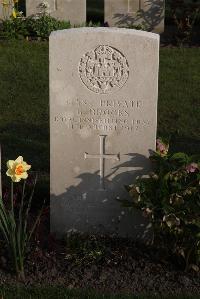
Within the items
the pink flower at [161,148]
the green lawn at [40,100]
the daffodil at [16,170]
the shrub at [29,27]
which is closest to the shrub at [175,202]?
the pink flower at [161,148]

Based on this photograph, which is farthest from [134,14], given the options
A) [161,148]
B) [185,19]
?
[161,148]

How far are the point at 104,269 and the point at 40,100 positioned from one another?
448cm

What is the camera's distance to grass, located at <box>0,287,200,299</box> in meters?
5.25

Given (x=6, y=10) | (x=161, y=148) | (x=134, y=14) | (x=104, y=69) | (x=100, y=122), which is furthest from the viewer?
(x=134, y=14)

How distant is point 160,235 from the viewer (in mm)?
5688

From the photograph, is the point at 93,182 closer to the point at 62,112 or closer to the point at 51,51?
the point at 62,112

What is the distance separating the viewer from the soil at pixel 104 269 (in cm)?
542

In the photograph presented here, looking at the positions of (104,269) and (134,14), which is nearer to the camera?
(104,269)

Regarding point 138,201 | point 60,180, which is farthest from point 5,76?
point 138,201

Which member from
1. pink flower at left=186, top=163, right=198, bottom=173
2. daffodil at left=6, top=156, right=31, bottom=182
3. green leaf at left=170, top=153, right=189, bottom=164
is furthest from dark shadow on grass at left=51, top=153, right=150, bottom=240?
daffodil at left=6, top=156, right=31, bottom=182

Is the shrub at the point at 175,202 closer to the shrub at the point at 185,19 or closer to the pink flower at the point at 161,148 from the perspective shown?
the pink flower at the point at 161,148

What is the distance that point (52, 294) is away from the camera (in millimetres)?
A: 5281

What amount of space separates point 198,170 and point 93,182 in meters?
0.90

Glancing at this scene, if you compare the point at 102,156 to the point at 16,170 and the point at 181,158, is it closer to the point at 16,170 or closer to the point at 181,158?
the point at 181,158
